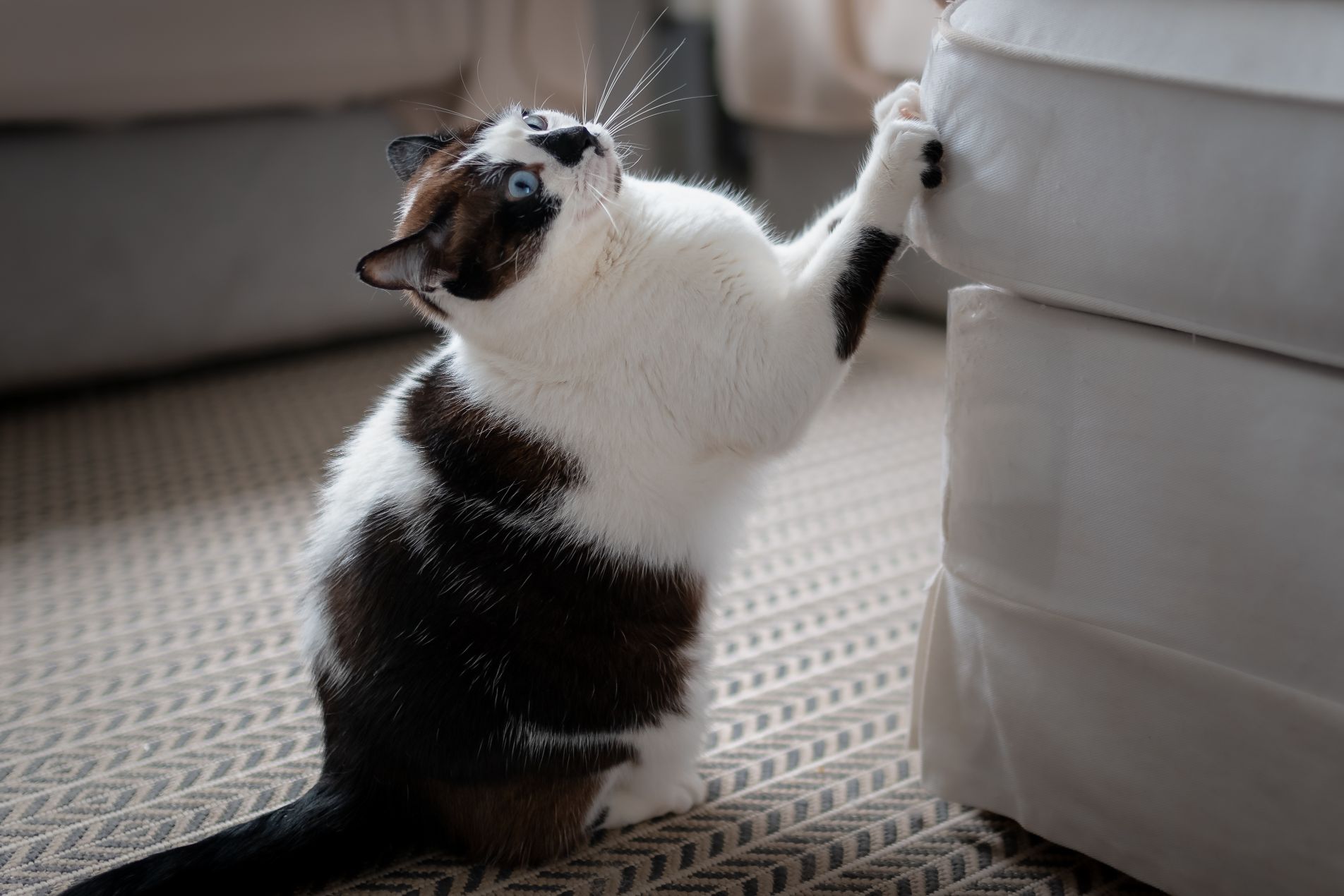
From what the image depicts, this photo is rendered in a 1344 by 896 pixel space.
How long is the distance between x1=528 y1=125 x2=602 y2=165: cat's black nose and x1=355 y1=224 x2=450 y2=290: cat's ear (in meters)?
0.11

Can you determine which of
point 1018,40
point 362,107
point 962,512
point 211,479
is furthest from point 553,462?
point 362,107

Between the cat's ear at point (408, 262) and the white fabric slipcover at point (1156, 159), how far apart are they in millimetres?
400

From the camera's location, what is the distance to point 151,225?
2154mm

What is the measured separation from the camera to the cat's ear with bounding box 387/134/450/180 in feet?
3.74

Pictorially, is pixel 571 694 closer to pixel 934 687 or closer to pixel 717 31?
pixel 934 687

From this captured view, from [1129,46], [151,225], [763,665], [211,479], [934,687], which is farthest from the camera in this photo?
[151,225]

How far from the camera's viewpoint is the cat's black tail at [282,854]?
0.87m

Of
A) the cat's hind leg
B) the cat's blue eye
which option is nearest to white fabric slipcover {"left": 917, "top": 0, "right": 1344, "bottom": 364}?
the cat's blue eye

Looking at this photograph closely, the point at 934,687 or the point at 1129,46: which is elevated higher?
the point at 1129,46

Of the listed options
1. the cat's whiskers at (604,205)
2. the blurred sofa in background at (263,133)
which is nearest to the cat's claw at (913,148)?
the cat's whiskers at (604,205)

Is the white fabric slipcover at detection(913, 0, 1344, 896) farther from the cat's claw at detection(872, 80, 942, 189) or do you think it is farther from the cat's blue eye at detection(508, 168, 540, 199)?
the cat's blue eye at detection(508, 168, 540, 199)

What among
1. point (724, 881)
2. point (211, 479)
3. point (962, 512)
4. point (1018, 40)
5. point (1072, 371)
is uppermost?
point (1018, 40)

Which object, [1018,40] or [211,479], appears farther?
[211,479]

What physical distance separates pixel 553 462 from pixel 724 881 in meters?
0.39
